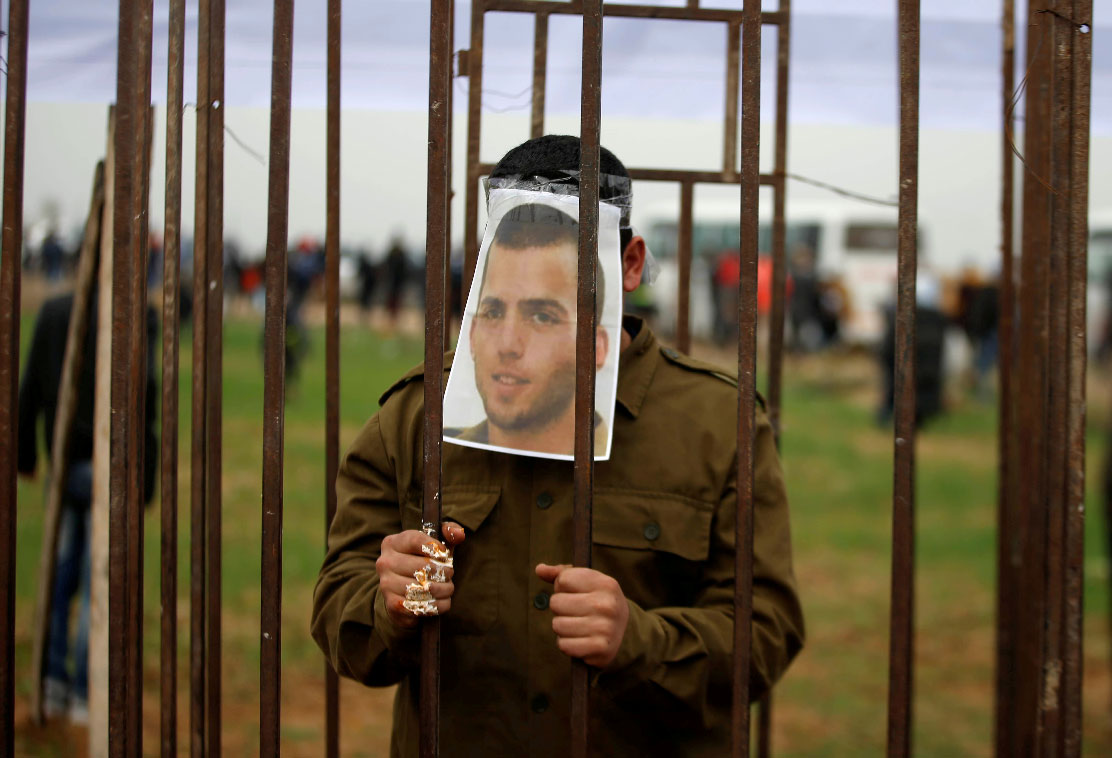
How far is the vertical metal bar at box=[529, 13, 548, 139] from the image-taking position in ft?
8.71

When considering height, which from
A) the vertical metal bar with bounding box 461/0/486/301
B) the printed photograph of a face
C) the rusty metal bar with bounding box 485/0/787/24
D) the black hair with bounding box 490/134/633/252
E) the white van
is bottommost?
the printed photograph of a face

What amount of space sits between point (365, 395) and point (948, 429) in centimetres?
683

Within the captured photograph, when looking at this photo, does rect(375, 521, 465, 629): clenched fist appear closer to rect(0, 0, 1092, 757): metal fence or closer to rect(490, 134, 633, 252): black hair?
rect(0, 0, 1092, 757): metal fence

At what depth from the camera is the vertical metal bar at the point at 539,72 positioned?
265 centimetres

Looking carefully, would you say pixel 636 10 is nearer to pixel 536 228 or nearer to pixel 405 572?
pixel 536 228

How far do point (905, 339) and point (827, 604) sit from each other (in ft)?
15.9

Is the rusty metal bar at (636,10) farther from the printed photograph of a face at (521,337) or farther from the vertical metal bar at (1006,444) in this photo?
the printed photograph of a face at (521,337)

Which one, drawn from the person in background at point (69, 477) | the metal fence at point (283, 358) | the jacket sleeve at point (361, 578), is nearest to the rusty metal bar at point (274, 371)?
the metal fence at point (283, 358)

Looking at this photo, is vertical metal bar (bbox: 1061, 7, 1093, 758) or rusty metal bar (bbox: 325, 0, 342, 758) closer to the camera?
vertical metal bar (bbox: 1061, 7, 1093, 758)

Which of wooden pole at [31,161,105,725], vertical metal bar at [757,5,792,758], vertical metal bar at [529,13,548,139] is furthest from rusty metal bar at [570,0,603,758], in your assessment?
wooden pole at [31,161,105,725]

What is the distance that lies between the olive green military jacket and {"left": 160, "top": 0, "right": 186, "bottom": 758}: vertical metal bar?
0.24 m

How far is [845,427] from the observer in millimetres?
12828

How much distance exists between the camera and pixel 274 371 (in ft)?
5.46

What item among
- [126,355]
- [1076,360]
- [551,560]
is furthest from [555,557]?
[1076,360]
